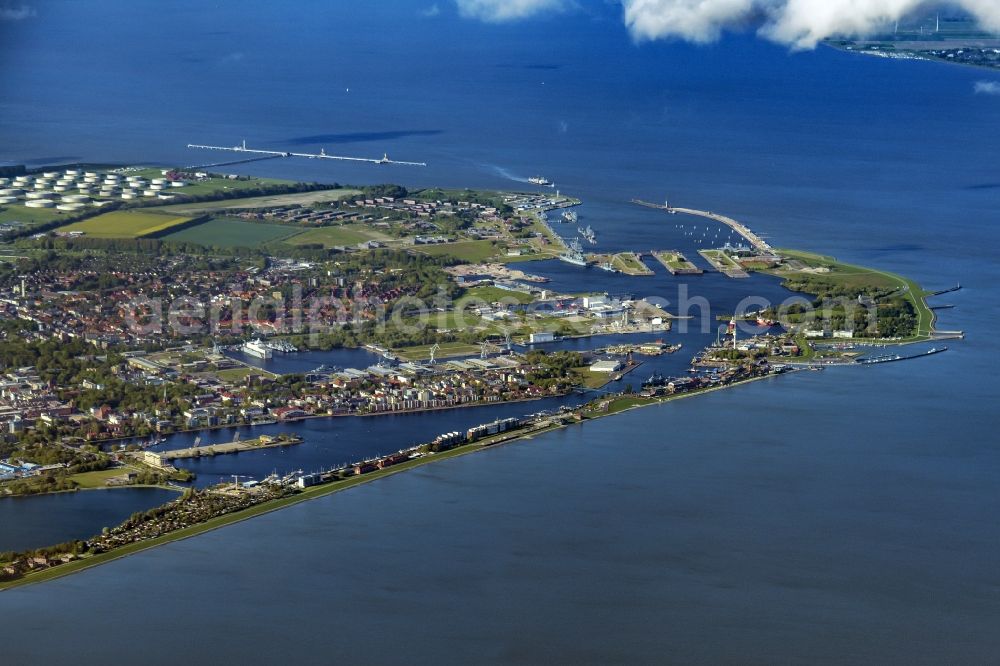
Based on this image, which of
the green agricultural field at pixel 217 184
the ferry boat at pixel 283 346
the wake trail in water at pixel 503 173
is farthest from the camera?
the wake trail in water at pixel 503 173

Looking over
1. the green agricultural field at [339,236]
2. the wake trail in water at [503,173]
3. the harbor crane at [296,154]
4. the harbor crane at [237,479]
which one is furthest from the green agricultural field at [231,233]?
the harbor crane at [237,479]

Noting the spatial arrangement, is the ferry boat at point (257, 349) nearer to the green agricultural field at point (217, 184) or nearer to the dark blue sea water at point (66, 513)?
the dark blue sea water at point (66, 513)

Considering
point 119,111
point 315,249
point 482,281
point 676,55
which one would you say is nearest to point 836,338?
point 482,281

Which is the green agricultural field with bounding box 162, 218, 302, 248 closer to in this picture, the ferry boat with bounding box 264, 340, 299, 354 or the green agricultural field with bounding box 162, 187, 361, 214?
the green agricultural field with bounding box 162, 187, 361, 214

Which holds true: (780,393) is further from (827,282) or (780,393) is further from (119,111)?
(119,111)

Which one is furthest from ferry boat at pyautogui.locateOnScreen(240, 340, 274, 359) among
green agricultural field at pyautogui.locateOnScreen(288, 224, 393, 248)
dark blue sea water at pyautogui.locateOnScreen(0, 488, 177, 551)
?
green agricultural field at pyautogui.locateOnScreen(288, 224, 393, 248)

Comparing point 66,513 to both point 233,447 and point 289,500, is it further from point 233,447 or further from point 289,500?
point 233,447
